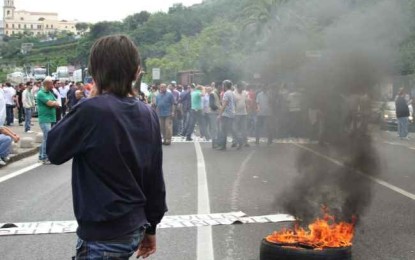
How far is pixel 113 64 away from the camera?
2365 millimetres

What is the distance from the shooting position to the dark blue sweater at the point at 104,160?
231cm

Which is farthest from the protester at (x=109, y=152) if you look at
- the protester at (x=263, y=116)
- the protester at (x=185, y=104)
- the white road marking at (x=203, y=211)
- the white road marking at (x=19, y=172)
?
the protester at (x=185, y=104)

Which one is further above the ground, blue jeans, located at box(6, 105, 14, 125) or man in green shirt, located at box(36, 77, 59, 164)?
man in green shirt, located at box(36, 77, 59, 164)

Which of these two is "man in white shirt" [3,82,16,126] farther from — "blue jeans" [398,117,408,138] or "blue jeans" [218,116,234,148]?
"blue jeans" [398,117,408,138]

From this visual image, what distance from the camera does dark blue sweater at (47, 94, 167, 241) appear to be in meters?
2.31

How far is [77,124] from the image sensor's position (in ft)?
7.64

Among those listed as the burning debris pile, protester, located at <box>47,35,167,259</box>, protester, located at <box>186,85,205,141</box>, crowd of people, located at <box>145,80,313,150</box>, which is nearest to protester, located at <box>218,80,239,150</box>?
crowd of people, located at <box>145,80,313,150</box>

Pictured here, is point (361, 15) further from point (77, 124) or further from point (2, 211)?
point (77, 124)

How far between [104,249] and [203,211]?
4.81 m

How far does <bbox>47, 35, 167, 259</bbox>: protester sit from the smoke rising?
4.00 meters

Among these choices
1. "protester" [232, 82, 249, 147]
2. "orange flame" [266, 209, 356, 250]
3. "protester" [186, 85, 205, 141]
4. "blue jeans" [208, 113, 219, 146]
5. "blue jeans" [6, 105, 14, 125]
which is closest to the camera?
"orange flame" [266, 209, 356, 250]

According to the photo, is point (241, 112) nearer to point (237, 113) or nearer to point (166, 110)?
point (237, 113)

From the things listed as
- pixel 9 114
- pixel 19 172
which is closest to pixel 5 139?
pixel 19 172

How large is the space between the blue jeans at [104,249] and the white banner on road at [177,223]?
12.7 ft
